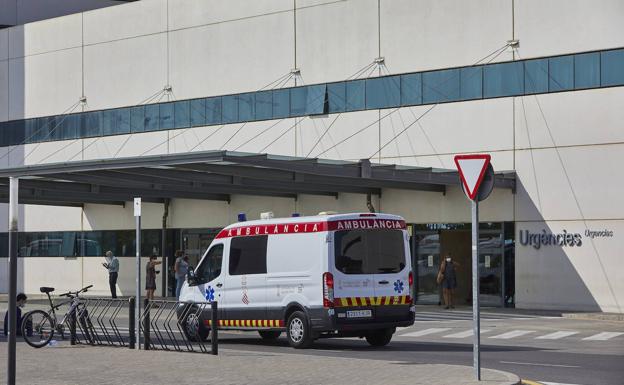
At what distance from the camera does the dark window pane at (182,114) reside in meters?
44.0

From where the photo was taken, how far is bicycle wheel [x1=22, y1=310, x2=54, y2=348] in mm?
21458

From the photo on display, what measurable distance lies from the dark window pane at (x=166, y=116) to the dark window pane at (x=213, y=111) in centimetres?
183

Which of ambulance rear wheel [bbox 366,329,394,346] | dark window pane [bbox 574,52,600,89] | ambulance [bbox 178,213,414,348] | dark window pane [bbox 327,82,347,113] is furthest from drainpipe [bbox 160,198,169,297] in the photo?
ambulance rear wheel [bbox 366,329,394,346]

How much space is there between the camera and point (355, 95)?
38938mm

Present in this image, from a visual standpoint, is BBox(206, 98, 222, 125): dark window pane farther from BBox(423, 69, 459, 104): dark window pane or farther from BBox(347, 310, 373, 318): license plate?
BBox(347, 310, 373, 318): license plate

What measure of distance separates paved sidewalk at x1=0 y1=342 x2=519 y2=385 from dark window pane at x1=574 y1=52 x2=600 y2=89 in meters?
17.4

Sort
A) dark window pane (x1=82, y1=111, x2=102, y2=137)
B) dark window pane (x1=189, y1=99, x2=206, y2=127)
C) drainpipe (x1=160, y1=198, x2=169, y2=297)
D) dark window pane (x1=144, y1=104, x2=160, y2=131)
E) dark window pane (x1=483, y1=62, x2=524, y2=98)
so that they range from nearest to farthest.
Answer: dark window pane (x1=483, y1=62, x2=524, y2=98) → dark window pane (x1=189, y1=99, x2=206, y2=127) → drainpipe (x1=160, y1=198, x2=169, y2=297) → dark window pane (x1=144, y1=104, x2=160, y2=131) → dark window pane (x1=82, y1=111, x2=102, y2=137)

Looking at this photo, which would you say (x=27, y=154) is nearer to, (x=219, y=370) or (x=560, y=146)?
(x=560, y=146)

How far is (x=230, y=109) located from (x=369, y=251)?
2221cm

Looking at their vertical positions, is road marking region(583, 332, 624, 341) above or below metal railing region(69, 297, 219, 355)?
below

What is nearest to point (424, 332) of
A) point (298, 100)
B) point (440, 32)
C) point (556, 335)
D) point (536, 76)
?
point (556, 335)

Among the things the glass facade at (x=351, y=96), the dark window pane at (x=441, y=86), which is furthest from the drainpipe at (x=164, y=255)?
the dark window pane at (x=441, y=86)

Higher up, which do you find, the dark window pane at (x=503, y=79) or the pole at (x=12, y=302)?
the dark window pane at (x=503, y=79)

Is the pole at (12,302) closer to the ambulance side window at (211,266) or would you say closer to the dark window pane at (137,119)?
the ambulance side window at (211,266)
